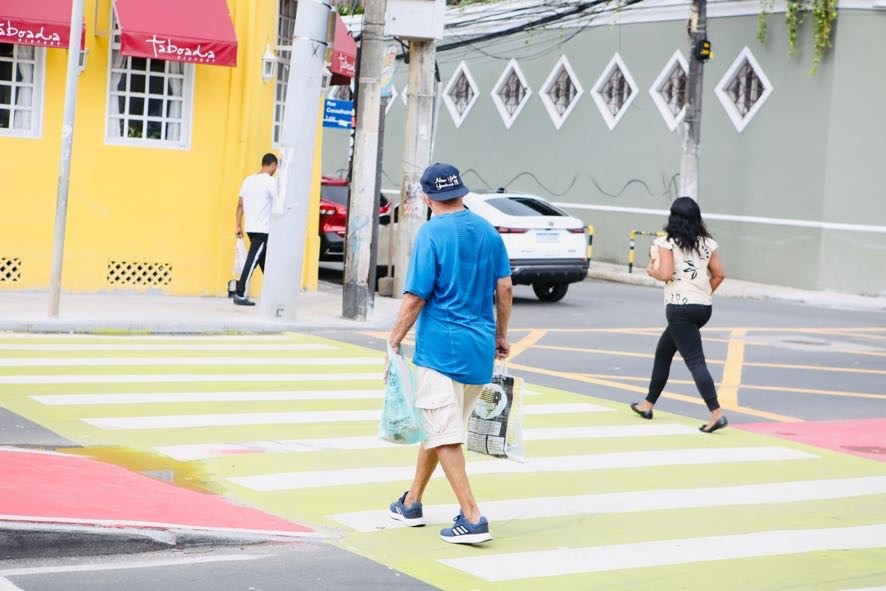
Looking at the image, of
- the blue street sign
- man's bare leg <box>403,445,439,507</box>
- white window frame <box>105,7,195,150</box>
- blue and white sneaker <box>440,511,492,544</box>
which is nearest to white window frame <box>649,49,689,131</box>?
the blue street sign

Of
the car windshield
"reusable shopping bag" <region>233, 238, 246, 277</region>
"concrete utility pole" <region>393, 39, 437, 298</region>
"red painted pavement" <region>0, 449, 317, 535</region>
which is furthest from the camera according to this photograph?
the car windshield

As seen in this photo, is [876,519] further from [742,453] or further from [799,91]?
[799,91]

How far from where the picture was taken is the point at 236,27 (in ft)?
63.4

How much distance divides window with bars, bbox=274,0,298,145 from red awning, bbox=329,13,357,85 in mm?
656

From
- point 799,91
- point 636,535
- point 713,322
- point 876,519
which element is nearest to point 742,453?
point 876,519

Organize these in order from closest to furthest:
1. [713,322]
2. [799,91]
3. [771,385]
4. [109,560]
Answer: [109,560], [771,385], [713,322], [799,91]

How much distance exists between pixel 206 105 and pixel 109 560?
1341 cm

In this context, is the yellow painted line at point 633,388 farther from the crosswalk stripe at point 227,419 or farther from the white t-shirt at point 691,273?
the crosswalk stripe at point 227,419

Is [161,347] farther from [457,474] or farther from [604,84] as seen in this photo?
[604,84]

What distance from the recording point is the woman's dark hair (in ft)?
36.7

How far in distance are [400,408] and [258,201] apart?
437 inches

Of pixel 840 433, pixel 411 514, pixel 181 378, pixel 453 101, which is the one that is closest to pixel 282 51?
pixel 181 378

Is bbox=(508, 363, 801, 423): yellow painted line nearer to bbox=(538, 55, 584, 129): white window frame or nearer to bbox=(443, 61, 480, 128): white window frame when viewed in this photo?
bbox=(538, 55, 584, 129): white window frame

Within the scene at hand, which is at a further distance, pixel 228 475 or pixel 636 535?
pixel 228 475
